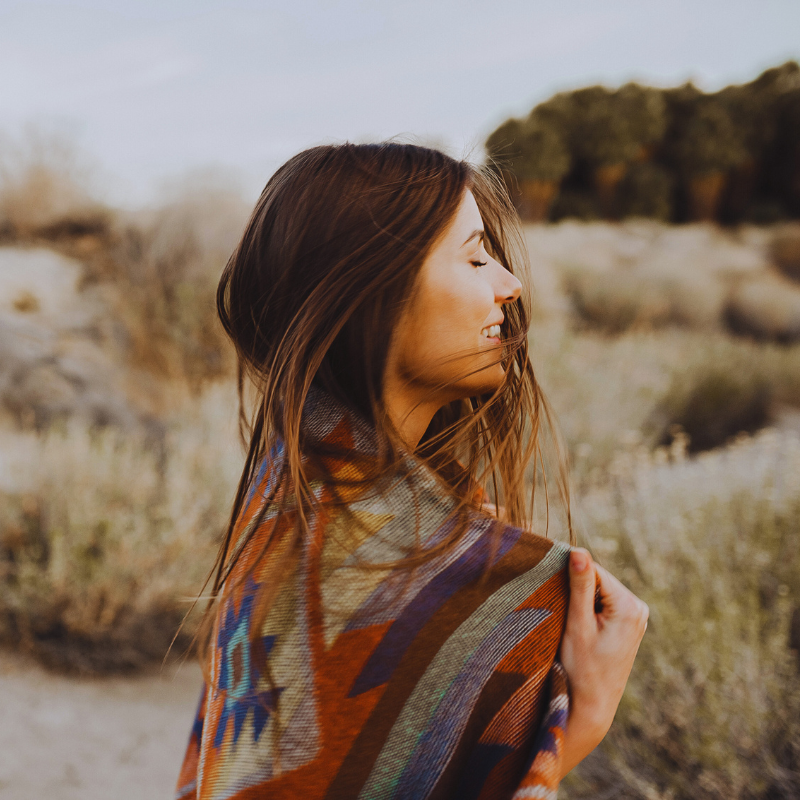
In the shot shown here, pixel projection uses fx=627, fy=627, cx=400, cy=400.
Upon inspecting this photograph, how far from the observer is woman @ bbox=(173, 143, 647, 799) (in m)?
0.75

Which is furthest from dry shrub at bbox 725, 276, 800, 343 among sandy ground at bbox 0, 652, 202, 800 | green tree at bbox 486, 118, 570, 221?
green tree at bbox 486, 118, 570, 221

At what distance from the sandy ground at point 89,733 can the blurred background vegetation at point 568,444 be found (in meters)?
0.12

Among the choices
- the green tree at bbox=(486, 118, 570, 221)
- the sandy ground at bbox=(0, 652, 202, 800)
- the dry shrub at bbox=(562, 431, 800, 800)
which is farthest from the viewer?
the green tree at bbox=(486, 118, 570, 221)

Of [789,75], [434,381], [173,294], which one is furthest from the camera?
[789,75]

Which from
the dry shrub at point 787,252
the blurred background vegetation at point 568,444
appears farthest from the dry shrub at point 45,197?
the dry shrub at point 787,252

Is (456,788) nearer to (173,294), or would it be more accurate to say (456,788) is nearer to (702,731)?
(702,731)

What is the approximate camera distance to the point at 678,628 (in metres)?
2.16

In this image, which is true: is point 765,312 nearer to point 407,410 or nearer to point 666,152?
point 407,410

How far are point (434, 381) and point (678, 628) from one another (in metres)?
1.74

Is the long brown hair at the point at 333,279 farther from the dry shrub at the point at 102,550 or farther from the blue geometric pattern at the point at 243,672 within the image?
the dry shrub at the point at 102,550

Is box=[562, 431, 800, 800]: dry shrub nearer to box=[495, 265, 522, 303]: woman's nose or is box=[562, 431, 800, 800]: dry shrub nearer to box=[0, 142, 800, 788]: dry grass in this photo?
box=[0, 142, 800, 788]: dry grass

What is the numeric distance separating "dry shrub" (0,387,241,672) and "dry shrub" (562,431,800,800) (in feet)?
6.03

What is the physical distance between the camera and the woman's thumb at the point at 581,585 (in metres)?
0.78

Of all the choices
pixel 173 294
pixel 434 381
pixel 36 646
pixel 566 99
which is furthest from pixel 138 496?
pixel 566 99
